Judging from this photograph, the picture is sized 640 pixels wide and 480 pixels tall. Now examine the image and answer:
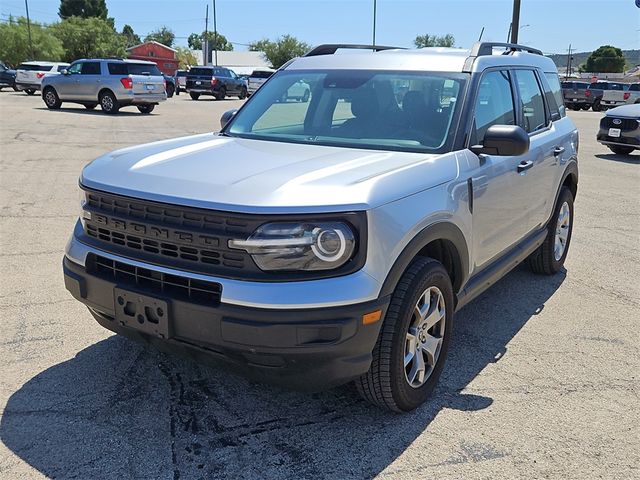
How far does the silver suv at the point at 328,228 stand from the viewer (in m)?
2.71

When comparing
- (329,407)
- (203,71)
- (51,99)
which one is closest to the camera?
(329,407)

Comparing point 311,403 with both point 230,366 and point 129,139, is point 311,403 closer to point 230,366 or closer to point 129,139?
point 230,366

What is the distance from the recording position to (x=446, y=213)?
10.9 ft

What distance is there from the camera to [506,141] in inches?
139

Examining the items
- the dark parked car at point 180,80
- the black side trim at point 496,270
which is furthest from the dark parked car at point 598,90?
the black side trim at point 496,270

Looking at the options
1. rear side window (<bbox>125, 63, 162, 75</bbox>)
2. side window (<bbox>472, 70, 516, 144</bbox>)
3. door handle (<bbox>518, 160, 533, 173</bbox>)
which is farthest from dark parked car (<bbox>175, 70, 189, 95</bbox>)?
door handle (<bbox>518, 160, 533, 173</bbox>)

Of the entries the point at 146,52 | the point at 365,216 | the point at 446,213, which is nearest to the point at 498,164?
the point at 446,213

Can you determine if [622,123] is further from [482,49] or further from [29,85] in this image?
[29,85]

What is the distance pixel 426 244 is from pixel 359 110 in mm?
1268

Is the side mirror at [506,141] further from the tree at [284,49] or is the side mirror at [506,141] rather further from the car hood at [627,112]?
the tree at [284,49]

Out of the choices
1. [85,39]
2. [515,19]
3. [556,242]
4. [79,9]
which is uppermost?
[79,9]

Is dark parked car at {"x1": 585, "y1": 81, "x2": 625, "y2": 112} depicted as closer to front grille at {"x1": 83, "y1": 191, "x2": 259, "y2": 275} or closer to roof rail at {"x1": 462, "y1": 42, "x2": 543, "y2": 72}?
roof rail at {"x1": 462, "y1": 42, "x2": 543, "y2": 72}

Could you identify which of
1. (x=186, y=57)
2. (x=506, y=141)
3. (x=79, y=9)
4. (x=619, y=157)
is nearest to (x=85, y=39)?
(x=186, y=57)

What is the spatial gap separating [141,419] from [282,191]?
4.59ft
